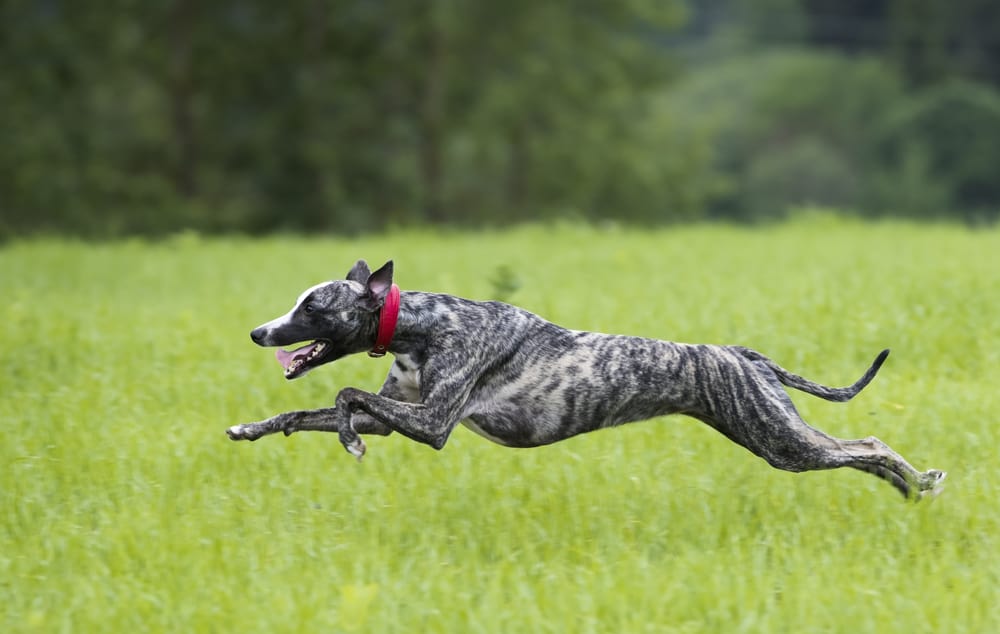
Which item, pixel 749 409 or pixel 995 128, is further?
pixel 995 128

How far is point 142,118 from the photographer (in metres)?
31.2

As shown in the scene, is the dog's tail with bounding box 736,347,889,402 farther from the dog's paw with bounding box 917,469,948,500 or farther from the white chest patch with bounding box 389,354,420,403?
the white chest patch with bounding box 389,354,420,403

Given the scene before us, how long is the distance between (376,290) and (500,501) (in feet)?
4.16

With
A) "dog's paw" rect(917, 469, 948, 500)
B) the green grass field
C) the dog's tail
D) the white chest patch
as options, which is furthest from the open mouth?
"dog's paw" rect(917, 469, 948, 500)

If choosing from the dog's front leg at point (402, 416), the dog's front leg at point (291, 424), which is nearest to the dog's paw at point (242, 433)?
the dog's front leg at point (291, 424)

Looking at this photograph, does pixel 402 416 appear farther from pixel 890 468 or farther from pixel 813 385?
pixel 890 468

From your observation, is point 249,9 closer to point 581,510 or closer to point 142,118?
point 142,118

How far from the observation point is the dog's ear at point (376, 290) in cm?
568

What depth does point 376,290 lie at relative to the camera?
5703 mm

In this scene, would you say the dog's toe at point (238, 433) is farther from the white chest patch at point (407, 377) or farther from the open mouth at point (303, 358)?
the white chest patch at point (407, 377)

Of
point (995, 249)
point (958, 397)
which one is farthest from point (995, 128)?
point (958, 397)

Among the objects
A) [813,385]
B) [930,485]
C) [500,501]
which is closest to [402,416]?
[500,501]

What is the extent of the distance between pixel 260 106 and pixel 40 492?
25.7 metres

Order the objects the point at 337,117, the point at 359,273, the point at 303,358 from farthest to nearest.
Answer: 1. the point at 337,117
2. the point at 359,273
3. the point at 303,358
